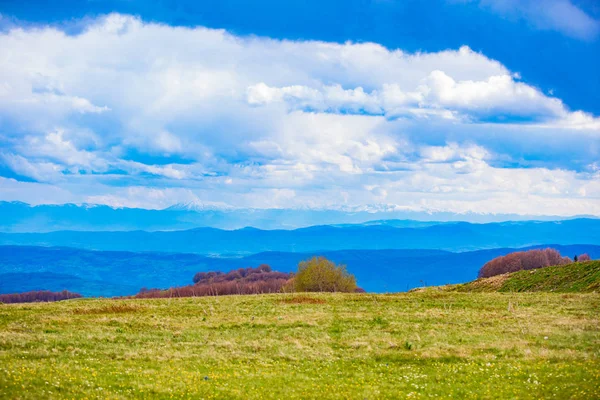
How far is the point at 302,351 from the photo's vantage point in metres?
28.7

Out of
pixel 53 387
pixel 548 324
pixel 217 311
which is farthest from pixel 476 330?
pixel 53 387

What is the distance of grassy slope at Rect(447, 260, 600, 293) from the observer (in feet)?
187

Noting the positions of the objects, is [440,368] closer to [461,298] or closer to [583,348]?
[583,348]

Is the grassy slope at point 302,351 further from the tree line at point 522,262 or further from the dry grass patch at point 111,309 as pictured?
the tree line at point 522,262

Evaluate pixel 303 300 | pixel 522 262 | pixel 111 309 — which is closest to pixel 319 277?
pixel 303 300

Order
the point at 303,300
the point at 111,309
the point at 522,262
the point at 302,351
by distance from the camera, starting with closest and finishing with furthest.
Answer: the point at 302,351 → the point at 111,309 → the point at 303,300 → the point at 522,262

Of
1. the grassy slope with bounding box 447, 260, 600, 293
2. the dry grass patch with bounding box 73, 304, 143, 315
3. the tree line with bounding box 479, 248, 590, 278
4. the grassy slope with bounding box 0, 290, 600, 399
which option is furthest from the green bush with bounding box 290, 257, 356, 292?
the dry grass patch with bounding box 73, 304, 143, 315

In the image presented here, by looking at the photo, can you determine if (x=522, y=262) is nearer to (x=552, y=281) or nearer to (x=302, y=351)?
(x=552, y=281)

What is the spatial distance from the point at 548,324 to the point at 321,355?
17.1m

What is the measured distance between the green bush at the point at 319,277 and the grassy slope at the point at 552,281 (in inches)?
1278

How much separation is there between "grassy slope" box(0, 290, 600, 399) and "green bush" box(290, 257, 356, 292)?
5470 cm

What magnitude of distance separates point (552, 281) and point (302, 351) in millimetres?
44587

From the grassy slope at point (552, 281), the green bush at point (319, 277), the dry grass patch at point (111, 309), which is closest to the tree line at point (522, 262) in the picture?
the green bush at point (319, 277)

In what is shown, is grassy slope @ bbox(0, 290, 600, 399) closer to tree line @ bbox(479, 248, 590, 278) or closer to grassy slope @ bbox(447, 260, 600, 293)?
grassy slope @ bbox(447, 260, 600, 293)
